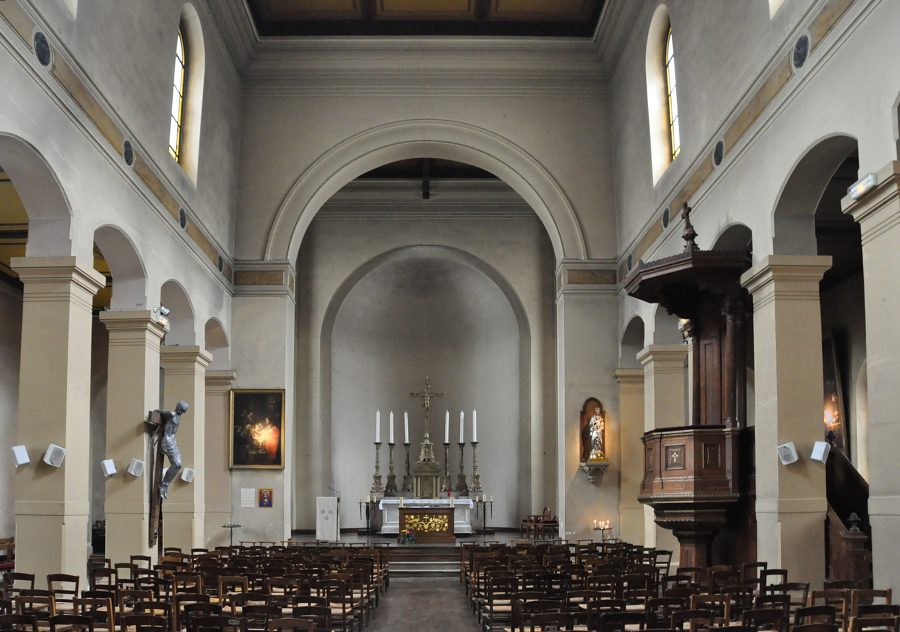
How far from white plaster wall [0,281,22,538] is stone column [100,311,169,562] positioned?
7578 millimetres

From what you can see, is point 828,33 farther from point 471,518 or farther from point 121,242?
point 471,518

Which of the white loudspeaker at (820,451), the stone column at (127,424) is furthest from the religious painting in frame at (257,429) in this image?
the white loudspeaker at (820,451)

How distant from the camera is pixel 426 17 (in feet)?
71.5

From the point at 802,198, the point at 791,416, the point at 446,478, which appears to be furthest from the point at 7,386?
the point at 802,198

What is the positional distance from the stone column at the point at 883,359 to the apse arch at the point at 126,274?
32.0ft

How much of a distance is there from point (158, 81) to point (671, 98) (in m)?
8.79

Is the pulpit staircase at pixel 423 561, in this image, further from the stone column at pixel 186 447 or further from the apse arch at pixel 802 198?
the apse arch at pixel 802 198

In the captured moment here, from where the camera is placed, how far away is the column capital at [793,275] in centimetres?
1267

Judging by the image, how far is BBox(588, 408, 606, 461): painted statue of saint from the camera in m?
21.6

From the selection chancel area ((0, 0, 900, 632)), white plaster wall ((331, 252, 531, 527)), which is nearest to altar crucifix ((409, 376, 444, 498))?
chancel area ((0, 0, 900, 632))

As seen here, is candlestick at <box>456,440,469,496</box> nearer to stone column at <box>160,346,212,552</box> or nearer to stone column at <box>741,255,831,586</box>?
stone column at <box>160,346,212,552</box>

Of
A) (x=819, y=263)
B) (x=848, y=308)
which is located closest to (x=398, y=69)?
(x=848, y=308)

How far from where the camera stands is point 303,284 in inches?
1065

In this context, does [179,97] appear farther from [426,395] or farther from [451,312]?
[451,312]
